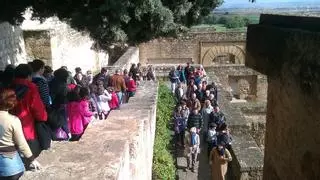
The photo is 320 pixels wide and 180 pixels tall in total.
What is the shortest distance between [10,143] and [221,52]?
29.4m

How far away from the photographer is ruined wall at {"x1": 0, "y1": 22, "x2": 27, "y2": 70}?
11675 mm

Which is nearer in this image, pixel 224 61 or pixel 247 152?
pixel 247 152

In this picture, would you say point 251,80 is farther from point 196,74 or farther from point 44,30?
point 44,30

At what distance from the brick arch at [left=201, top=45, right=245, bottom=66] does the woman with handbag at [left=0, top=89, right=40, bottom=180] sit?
28.5 meters

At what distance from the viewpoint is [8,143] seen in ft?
13.0

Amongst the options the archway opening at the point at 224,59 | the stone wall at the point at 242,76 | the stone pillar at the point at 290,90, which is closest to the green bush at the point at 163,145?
the stone pillar at the point at 290,90

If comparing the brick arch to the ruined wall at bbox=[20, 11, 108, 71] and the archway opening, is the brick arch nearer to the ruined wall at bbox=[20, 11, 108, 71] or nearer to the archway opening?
the archway opening

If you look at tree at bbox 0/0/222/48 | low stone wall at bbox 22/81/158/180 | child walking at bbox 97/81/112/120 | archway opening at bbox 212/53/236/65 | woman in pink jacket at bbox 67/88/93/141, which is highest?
tree at bbox 0/0/222/48

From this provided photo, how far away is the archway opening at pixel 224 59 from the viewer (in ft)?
109

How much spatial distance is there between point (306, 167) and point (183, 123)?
638 centimetres

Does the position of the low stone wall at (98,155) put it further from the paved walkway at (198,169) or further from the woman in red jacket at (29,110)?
the paved walkway at (198,169)

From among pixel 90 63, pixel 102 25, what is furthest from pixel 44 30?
pixel 90 63

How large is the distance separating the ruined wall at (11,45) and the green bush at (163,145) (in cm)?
416

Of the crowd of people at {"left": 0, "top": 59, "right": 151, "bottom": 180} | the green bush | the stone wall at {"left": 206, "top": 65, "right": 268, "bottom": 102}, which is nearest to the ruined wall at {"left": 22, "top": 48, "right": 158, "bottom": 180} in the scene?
the crowd of people at {"left": 0, "top": 59, "right": 151, "bottom": 180}
